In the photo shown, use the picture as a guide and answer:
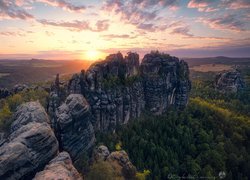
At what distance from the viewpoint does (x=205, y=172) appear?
284 ft

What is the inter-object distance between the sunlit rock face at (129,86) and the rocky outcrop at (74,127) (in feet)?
78.8

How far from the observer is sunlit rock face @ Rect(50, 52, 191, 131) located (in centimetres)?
9450

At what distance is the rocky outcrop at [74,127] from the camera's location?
6097cm

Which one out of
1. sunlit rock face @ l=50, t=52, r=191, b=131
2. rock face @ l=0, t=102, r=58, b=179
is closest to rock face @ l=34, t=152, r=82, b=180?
rock face @ l=0, t=102, r=58, b=179

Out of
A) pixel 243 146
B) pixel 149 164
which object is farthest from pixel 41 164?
pixel 243 146

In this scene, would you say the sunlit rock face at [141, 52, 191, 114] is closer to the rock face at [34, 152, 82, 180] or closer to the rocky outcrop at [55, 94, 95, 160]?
the rocky outcrop at [55, 94, 95, 160]

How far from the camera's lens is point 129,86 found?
112 meters

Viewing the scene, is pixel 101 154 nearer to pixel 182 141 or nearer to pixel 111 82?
pixel 111 82

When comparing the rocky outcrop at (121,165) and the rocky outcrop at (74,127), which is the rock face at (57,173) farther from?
the rocky outcrop at (74,127)

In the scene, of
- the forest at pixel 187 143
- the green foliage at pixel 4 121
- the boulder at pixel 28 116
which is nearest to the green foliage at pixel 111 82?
the forest at pixel 187 143

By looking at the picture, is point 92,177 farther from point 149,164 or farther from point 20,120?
point 149,164

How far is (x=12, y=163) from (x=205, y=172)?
2854 inches

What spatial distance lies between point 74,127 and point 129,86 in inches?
2066

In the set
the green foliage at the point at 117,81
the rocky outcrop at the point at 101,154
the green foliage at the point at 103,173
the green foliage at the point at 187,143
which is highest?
the green foliage at the point at 117,81
